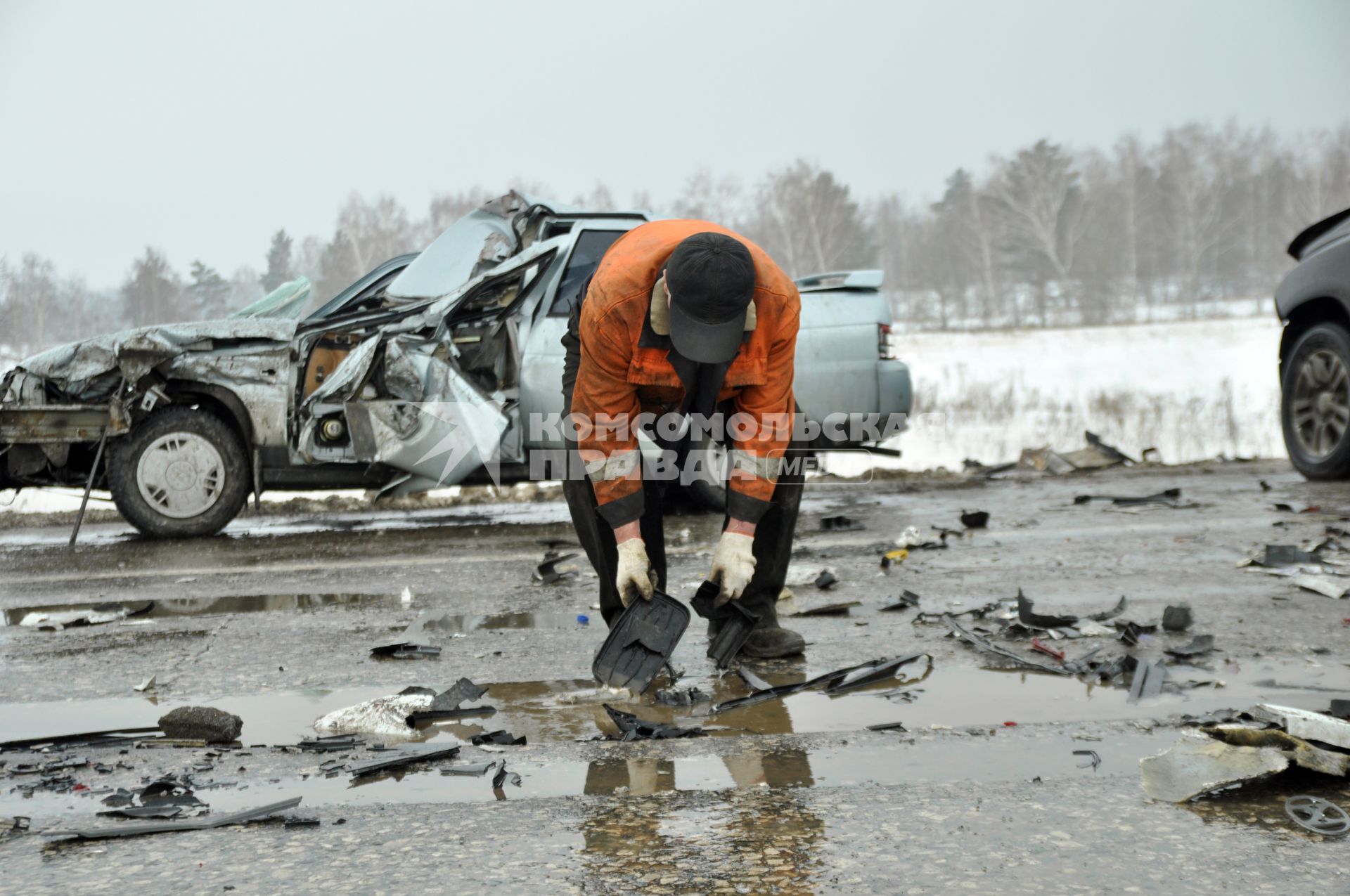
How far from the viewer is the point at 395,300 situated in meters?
7.85

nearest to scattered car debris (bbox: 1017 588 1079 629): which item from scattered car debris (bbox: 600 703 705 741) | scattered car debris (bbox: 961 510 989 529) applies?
scattered car debris (bbox: 600 703 705 741)

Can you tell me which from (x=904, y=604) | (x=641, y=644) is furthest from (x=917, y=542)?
(x=641, y=644)

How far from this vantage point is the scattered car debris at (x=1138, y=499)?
770 cm

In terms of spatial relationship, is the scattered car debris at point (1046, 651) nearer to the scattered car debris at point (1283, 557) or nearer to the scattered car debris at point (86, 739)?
the scattered car debris at point (1283, 557)

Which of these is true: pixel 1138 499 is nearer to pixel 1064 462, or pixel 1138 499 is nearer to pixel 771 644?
pixel 1064 462

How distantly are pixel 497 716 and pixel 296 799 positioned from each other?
0.84 m

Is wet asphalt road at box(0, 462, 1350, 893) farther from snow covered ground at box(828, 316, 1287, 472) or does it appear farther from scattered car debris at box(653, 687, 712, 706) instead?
snow covered ground at box(828, 316, 1287, 472)

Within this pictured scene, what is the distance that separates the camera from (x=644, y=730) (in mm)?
3096

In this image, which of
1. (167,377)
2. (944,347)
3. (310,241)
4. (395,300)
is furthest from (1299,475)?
(310,241)

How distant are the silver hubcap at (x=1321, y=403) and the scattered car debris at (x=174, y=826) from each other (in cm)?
759

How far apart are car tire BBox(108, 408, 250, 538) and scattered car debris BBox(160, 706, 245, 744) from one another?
4702mm

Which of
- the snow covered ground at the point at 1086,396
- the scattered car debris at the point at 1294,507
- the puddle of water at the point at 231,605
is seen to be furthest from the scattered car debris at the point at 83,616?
the scattered car debris at the point at 1294,507

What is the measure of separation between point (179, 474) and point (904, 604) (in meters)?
5.09

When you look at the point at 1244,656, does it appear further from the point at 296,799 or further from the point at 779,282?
Result: the point at 296,799
